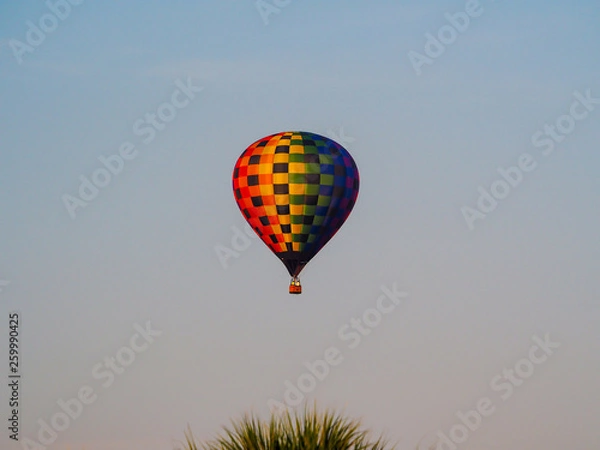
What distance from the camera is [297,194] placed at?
78500 mm

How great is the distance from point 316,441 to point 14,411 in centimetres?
1547

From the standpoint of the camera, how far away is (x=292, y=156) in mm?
78875

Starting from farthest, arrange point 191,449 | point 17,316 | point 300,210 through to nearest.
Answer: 1. point 300,210
2. point 17,316
3. point 191,449

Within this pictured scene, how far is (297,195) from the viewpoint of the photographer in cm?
7850

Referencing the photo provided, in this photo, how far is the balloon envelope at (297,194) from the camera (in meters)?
78.5

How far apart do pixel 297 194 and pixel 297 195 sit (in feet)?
0.14

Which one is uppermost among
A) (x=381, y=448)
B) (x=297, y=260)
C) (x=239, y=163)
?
(x=239, y=163)

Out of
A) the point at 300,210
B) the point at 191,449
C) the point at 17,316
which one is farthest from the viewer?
the point at 300,210

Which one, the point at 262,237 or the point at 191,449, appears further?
the point at 262,237

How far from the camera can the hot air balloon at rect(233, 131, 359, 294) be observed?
78500mm

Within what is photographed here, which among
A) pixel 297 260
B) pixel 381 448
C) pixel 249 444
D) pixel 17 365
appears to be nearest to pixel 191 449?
pixel 249 444

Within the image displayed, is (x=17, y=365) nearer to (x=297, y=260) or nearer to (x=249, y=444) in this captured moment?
(x=249, y=444)

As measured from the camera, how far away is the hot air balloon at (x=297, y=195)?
3091 inches

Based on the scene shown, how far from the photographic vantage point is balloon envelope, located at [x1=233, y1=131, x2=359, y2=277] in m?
78.5
